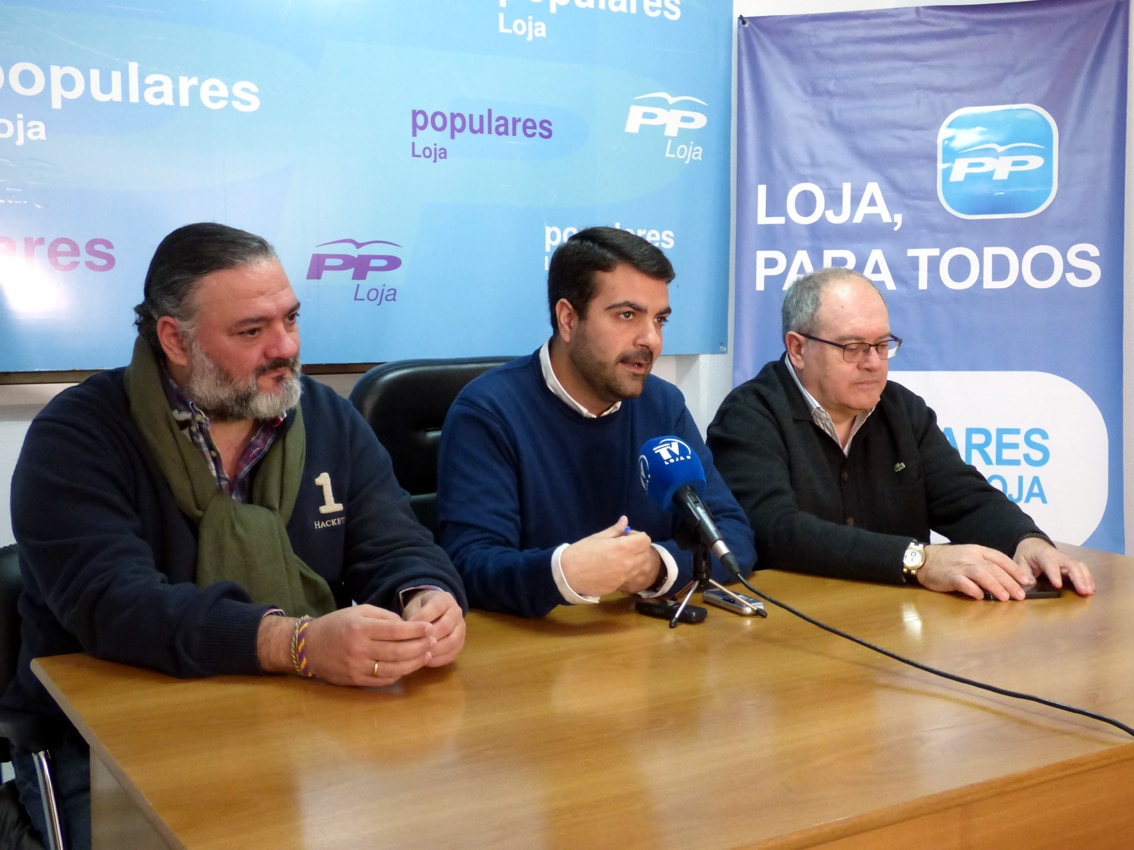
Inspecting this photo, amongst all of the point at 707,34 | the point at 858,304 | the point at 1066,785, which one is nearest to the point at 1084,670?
the point at 1066,785

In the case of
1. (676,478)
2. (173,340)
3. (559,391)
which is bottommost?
(676,478)

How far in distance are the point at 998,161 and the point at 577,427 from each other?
7.28ft

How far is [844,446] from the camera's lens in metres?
2.72

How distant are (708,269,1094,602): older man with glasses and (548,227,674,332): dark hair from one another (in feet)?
1.48

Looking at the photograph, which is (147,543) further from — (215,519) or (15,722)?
(15,722)

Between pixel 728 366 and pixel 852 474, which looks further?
pixel 728 366

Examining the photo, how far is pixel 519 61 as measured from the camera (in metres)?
3.44

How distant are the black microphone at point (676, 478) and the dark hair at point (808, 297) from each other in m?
0.94

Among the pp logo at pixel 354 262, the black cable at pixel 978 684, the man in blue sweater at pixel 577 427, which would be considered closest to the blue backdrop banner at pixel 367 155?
the pp logo at pixel 354 262

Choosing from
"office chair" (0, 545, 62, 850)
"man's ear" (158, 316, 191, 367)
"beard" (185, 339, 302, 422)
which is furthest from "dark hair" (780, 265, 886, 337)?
"office chair" (0, 545, 62, 850)

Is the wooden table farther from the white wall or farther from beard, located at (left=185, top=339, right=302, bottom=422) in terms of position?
the white wall

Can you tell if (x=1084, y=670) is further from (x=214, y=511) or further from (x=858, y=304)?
(x=214, y=511)

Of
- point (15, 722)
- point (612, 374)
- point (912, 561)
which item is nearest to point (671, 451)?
point (612, 374)

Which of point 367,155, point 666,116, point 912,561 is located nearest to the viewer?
point 912,561
